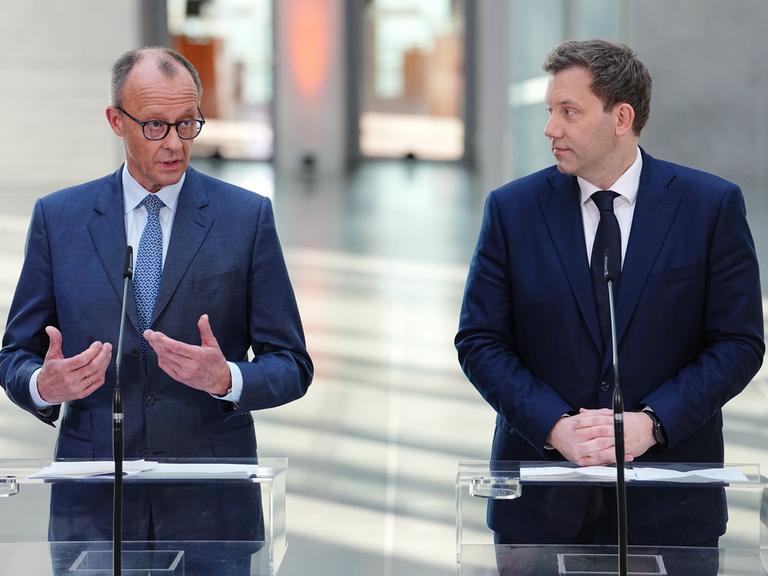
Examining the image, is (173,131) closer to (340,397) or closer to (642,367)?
(642,367)

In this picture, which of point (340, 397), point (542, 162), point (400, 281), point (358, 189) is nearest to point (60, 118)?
point (358, 189)

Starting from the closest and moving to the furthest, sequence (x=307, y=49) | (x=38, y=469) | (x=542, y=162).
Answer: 1. (x=38, y=469)
2. (x=542, y=162)
3. (x=307, y=49)

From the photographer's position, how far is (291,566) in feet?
17.4

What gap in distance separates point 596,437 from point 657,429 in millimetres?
194

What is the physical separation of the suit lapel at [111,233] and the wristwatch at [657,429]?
119 cm

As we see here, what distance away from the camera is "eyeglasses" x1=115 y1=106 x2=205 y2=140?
305cm

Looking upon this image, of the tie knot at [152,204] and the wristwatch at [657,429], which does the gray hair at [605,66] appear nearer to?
the wristwatch at [657,429]

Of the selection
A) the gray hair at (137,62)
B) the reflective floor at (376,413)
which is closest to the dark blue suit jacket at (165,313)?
the gray hair at (137,62)

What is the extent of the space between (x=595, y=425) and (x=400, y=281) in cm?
905

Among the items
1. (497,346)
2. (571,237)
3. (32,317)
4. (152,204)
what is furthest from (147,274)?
(571,237)

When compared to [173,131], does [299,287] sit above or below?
below

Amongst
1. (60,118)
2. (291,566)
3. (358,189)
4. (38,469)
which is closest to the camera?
(38,469)

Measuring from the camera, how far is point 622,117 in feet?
10.2

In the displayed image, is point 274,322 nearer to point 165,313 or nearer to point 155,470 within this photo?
point 165,313
